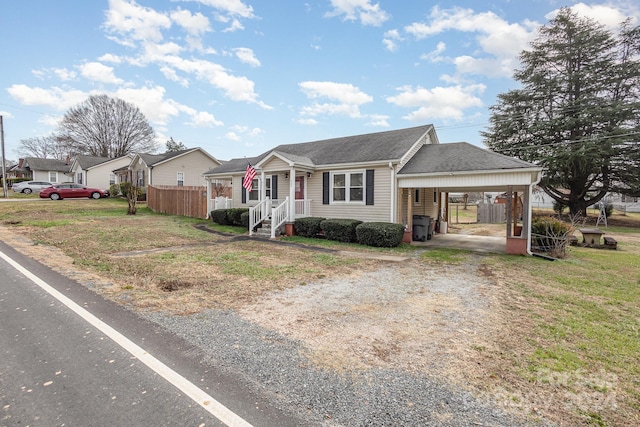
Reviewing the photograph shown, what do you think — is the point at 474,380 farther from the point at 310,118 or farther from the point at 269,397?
the point at 310,118

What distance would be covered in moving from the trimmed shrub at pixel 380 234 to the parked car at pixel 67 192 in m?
27.5

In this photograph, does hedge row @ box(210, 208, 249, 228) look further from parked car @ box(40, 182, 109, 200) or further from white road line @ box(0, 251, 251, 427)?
parked car @ box(40, 182, 109, 200)

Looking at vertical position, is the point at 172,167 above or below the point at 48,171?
below

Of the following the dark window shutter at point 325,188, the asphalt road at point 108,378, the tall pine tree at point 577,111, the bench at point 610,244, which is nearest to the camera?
the asphalt road at point 108,378

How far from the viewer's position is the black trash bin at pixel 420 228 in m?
13.0

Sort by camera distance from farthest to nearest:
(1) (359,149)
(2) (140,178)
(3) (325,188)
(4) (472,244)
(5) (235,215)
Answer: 1. (2) (140,178)
2. (5) (235,215)
3. (1) (359,149)
4. (3) (325,188)
5. (4) (472,244)

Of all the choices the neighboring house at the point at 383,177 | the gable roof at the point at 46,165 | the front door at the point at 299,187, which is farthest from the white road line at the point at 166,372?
the gable roof at the point at 46,165

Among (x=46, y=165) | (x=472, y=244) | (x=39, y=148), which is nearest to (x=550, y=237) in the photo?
(x=472, y=244)

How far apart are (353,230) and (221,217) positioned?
26.5 feet

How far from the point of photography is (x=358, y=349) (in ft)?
11.4

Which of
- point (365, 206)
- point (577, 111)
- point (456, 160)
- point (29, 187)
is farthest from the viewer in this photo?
point (29, 187)

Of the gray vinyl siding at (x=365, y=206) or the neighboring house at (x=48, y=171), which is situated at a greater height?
the neighboring house at (x=48, y=171)

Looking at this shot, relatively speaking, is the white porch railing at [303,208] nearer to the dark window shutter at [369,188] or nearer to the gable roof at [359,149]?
the gable roof at [359,149]

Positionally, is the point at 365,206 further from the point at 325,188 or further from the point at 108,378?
the point at 108,378
